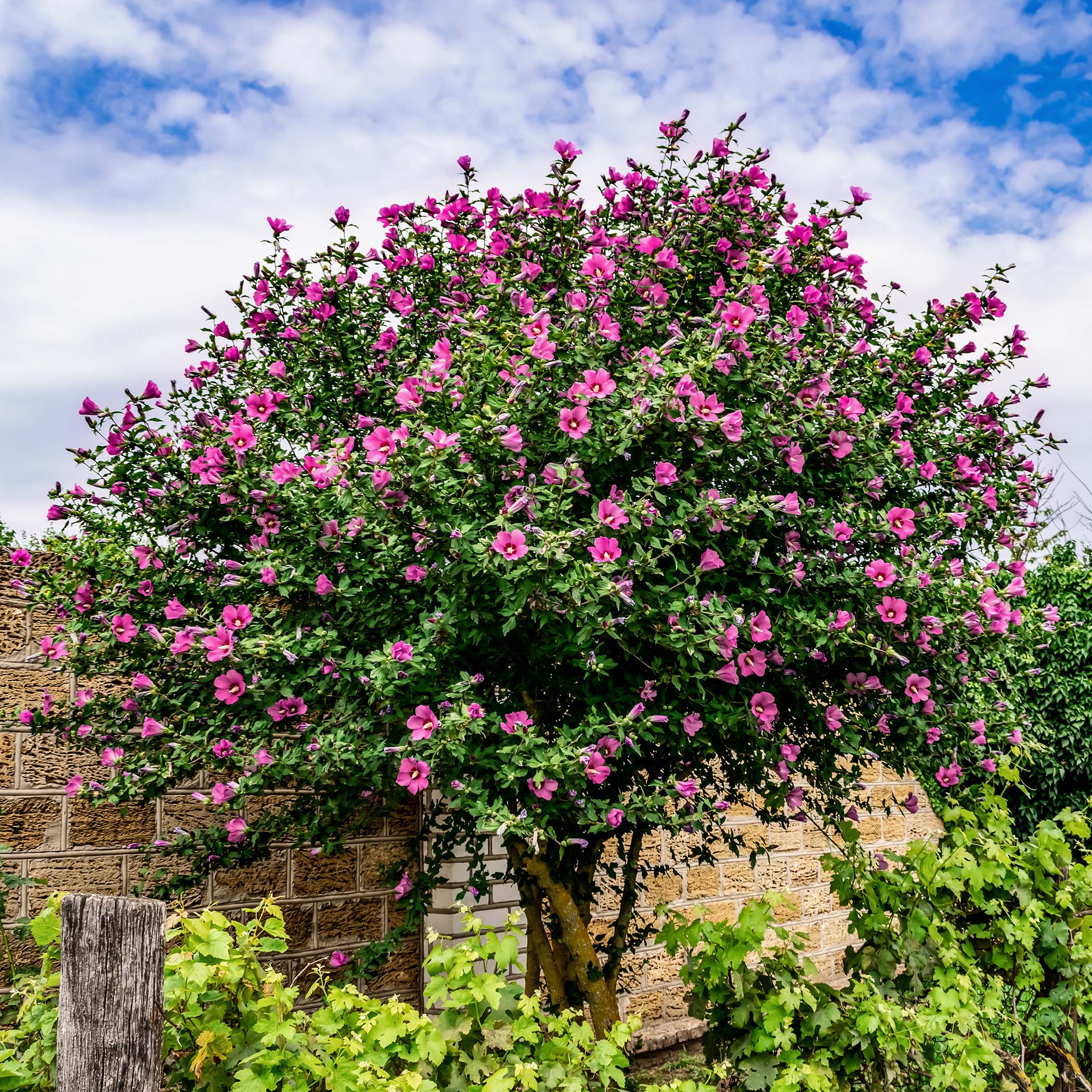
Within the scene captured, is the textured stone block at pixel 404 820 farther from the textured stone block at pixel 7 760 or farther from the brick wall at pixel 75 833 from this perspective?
the textured stone block at pixel 7 760

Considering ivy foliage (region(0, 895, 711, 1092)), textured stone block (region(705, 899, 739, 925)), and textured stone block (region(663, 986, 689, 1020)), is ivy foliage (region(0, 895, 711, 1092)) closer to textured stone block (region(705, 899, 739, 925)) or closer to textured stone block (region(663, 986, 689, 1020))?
textured stone block (region(663, 986, 689, 1020))

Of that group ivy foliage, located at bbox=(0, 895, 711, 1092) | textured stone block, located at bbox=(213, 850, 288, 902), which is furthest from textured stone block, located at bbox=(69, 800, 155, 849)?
ivy foliage, located at bbox=(0, 895, 711, 1092)

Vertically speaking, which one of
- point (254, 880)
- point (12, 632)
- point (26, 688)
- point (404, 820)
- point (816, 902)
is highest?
point (12, 632)

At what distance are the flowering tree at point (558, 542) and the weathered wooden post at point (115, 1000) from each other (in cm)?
98

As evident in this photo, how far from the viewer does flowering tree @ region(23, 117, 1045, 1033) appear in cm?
320

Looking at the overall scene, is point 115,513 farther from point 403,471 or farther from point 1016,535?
point 1016,535

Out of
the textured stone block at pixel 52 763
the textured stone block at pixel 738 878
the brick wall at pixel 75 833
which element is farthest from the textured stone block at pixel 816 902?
the textured stone block at pixel 52 763

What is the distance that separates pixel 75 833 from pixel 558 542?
2.69 metres

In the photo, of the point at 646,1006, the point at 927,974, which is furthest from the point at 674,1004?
the point at 927,974

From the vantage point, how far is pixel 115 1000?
90.4 inches

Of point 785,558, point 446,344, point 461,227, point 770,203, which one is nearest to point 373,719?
point 446,344

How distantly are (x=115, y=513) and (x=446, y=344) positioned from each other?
162 cm

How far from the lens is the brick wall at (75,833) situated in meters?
4.18

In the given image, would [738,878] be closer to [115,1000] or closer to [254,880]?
[254,880]
